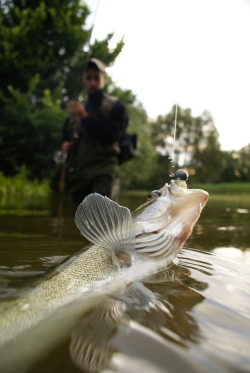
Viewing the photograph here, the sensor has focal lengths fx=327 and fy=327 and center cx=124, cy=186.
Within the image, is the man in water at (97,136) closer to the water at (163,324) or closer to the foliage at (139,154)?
the water at (163,324)

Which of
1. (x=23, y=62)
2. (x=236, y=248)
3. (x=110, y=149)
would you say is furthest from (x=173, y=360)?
(x=23, y=62)

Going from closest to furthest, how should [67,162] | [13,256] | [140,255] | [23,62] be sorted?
1. [140,255]
2. [13,256]
3. [67,162]
4. [23,62]

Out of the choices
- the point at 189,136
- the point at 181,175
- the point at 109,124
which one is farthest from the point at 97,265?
the point at 189,136

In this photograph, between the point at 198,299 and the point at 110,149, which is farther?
the point at 110,149

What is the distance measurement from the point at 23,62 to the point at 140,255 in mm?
13369

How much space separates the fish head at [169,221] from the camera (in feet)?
5.49

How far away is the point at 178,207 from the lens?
68.2 inches

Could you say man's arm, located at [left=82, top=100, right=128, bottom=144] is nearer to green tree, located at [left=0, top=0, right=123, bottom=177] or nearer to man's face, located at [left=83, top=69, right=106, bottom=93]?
Result: man's face, located at [left=83, top=69, right=106, bottom=93]

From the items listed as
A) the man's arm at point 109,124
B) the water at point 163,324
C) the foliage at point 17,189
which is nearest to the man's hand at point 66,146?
the man's arm at point 109,124

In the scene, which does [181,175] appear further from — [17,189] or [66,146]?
[17,189]

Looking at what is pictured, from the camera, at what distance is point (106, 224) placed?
1.54m

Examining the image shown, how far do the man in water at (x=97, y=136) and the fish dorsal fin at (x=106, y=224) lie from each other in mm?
3424

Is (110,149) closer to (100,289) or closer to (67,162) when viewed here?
(67,162)

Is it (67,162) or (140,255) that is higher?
(67,162)
